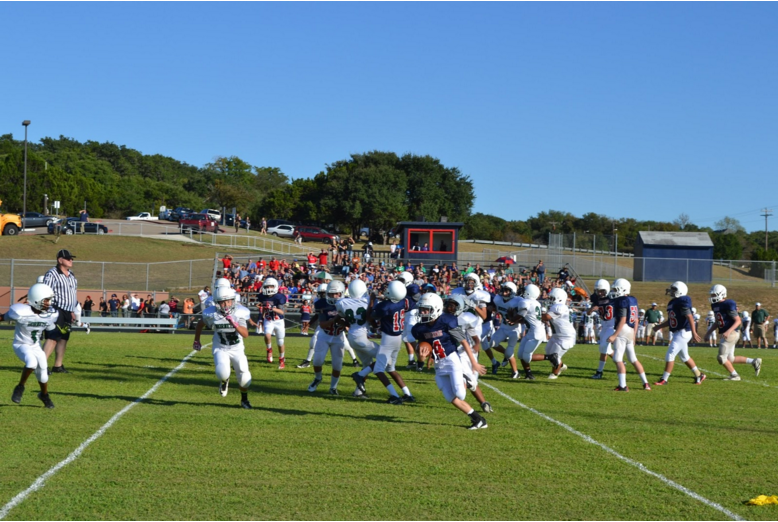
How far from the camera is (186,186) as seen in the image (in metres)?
118

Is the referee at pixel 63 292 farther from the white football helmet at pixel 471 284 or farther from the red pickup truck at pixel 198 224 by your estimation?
the red pickup truck at pixel 198 224

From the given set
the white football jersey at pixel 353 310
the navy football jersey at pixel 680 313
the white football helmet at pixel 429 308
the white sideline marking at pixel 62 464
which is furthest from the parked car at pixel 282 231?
the white football helmet at pixel 429 308

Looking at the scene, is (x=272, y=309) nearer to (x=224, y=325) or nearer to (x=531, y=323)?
(x=224, y=325)

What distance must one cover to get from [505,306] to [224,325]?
6.72 m

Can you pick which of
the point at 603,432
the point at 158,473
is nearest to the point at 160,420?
the point at 158,473

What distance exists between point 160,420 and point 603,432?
5.78m

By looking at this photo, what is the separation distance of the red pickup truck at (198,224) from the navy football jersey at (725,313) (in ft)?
169

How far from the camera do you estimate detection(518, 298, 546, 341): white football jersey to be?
49.6ft

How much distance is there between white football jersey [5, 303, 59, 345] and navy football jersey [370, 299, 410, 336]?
467cm

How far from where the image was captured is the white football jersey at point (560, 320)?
15148 millimetres

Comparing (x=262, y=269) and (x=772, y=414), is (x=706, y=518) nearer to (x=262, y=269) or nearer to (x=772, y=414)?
(x=772, y=414)

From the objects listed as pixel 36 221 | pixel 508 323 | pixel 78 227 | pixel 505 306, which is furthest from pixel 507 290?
pixel 36 221

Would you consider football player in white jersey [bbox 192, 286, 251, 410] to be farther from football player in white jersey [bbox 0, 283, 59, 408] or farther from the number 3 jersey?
football player in white jersey [bbox 0, 283, 59, 408]

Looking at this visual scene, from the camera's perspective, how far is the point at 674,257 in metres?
50.2
